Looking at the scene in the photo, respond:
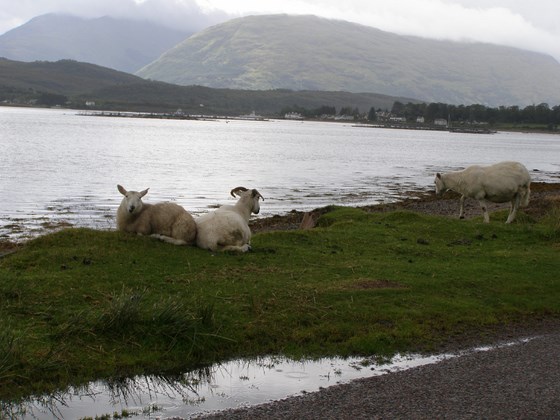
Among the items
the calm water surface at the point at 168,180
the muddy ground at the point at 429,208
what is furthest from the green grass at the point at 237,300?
the calm water surface at the point at 168,180

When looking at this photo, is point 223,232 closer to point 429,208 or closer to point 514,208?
point 514,208

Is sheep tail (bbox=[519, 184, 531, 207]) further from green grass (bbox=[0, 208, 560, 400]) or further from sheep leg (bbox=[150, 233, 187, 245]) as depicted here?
sheep leg (bbox=[150, 233, 187, 245])

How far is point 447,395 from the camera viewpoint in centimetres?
963

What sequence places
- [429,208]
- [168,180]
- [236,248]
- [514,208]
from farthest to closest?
[168,180] < [429,208] < [514,208] < [236,248]

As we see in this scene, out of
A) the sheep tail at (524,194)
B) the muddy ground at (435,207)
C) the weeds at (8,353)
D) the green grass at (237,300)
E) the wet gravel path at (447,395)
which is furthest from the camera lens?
the muddy ground at (435,207)

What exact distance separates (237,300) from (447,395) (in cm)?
480

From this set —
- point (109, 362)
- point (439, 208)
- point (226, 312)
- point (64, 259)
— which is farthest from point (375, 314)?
point (439, 208)

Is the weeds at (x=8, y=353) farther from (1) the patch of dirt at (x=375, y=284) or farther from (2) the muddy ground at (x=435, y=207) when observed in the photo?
(2) the muddy ground at (x=435, y=207)

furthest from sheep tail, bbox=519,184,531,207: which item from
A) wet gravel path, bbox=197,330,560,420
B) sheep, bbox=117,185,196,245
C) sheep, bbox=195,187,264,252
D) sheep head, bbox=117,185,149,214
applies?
sheep head, bbox=117,185,149,214

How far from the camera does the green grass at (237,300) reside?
10.7 meters

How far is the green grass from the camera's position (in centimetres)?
1067

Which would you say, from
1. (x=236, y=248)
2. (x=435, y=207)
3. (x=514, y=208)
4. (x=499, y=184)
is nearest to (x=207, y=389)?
(x=236, y=248)

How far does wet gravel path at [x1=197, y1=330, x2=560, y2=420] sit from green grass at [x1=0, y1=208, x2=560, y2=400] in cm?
138

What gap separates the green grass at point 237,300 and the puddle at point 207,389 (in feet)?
0.94
